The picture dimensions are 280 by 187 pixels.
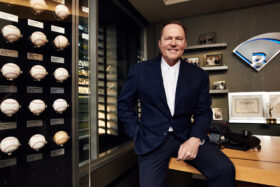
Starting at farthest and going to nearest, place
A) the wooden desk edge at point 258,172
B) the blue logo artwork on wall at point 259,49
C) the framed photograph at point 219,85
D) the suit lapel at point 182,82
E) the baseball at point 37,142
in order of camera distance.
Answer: the framed photograph at point 219,85, the blue logo artwork on wall at point 259,49, the suit lapel at point 182,82, the baseball at point 37,142, the wooden desk edge at point 258,172

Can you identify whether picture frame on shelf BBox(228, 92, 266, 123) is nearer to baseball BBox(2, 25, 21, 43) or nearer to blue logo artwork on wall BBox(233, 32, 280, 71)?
blue logo artwork on wall BBox(233, 32, 280, 71)

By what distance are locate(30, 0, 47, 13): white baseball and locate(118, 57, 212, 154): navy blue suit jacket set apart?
76 centimetres

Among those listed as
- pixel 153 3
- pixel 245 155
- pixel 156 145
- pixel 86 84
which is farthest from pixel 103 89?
pixel 245 155

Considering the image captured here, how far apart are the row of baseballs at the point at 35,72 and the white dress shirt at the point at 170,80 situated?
2.49 ft

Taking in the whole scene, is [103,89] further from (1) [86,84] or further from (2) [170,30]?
(2) [170,30]

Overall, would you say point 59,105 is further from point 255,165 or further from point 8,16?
point 255,165

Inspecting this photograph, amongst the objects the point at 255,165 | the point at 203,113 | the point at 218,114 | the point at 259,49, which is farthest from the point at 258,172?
the point at 259,49

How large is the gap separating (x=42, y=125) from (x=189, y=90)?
1090 mm

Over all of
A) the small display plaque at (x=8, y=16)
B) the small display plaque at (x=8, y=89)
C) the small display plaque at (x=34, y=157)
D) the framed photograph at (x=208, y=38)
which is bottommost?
the small display plaque at (x=34, y=157)

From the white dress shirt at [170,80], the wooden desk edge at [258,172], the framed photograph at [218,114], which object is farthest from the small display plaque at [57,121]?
Answer: the framed photograph at [218,114]

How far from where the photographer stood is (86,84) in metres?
1.29

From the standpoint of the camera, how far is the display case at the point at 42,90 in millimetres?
1006

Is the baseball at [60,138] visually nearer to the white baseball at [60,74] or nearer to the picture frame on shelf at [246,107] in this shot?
the white baseball at [60,74]

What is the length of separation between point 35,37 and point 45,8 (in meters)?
0.24
